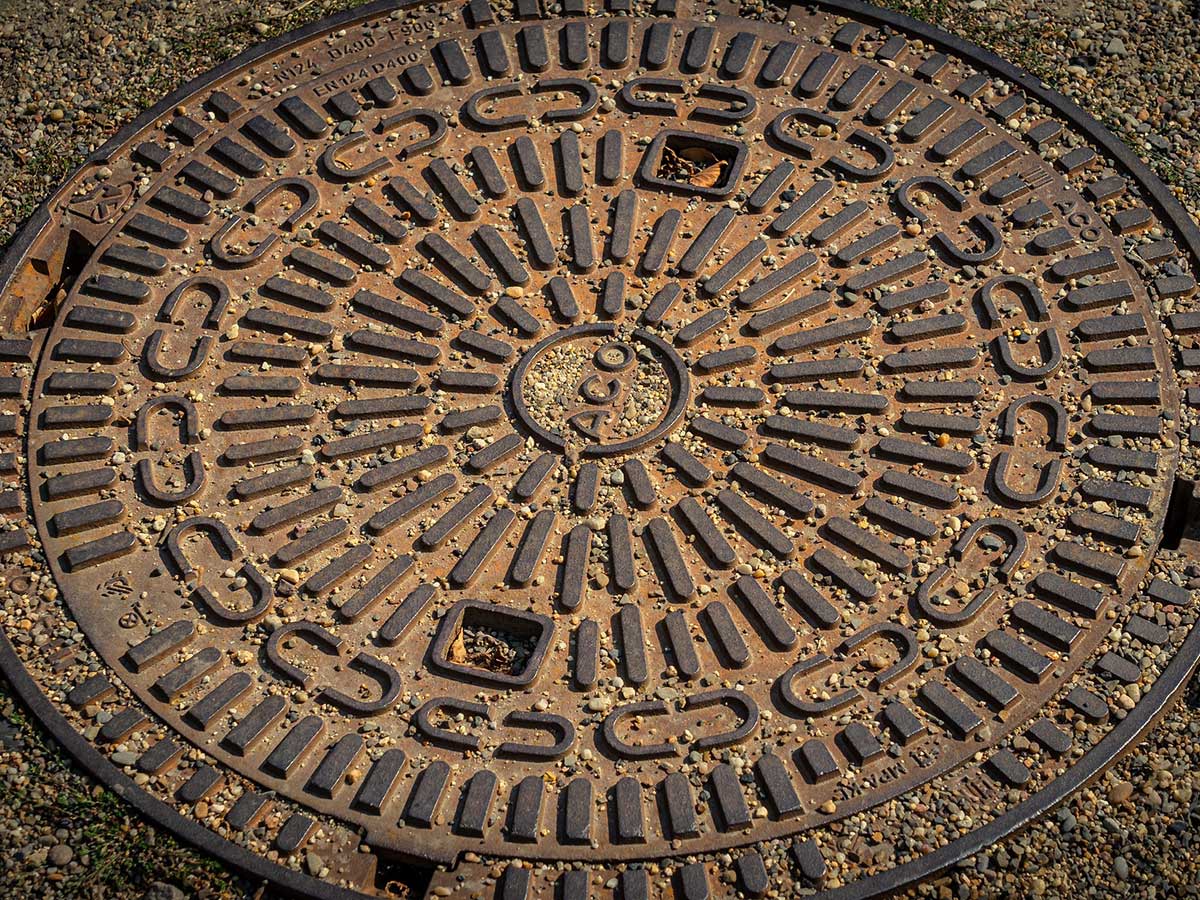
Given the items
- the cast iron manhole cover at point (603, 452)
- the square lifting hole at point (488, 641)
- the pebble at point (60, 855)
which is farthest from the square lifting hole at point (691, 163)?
the pebble at point (60, 855)

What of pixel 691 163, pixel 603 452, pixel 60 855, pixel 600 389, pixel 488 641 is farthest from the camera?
pixel 691 163

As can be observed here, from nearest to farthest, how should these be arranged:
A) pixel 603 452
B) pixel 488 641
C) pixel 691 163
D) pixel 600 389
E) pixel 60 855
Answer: pixel 60 855 < pixel 488 641 < pixel 603 452 < pixel 600 389 < pixel 691 163

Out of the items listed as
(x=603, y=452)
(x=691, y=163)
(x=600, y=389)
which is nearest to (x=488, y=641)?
(x=603, y=452)

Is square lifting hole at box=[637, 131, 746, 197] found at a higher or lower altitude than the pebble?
higher

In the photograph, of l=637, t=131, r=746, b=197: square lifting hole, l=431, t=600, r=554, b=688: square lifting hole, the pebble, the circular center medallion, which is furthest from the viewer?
l=637, t=131, r=746, b=197: square lifting hole

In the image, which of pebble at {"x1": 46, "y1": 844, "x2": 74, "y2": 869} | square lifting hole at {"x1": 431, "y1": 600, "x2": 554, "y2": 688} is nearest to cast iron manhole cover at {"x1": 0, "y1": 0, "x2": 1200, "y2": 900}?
square lifting hole at {"x1": 431, "y1": 600, "x2": 554, "y2": 688}

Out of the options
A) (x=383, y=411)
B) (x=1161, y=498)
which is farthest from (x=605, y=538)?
(x=1161, y=498)

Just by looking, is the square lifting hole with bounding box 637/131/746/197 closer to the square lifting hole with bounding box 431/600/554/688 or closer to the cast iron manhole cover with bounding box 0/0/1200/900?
the cast iron manhole cover with bounding box 0/0/1200/900

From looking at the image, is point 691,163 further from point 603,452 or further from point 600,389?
point 603,452
